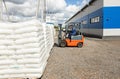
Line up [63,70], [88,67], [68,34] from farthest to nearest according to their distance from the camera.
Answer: [68,34], [88,67], [63,70]

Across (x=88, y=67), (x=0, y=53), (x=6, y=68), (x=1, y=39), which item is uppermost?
(x=1, y=39)

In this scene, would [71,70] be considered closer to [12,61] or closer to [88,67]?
[88,67]

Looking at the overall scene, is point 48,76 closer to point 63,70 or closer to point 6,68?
point 63,70

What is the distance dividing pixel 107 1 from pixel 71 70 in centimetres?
1976

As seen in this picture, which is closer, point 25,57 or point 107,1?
point 25,57

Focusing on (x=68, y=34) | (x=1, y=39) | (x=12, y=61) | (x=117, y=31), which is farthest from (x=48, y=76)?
(x=117, y=31)

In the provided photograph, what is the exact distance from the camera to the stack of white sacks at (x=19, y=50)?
247 inches

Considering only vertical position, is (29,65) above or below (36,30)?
below

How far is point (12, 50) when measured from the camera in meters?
6.30

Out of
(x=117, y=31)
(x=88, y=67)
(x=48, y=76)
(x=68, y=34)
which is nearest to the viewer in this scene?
(x=48, y=76)

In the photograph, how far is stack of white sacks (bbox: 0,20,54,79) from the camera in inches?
247

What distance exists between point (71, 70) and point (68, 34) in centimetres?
886

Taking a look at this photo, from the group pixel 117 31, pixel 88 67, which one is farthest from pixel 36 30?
pixel 117 31

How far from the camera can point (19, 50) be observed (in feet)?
20.7
